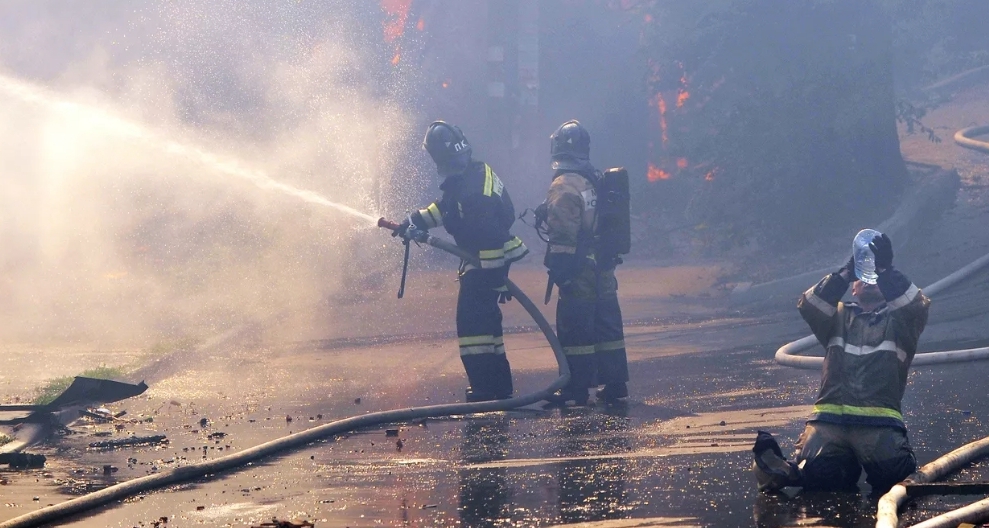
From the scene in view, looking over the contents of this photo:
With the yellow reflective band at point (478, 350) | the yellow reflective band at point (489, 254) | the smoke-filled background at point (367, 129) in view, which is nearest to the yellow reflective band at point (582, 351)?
the yellow reflective band at point (478, 350)

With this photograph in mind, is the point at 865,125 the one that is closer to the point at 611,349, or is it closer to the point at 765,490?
the point at 611,349

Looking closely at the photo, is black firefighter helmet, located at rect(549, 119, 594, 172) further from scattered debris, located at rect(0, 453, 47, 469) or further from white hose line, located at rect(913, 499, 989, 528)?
white hose line, located at rect(913, 499, 989, 528)

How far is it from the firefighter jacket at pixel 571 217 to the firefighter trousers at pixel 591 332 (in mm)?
178

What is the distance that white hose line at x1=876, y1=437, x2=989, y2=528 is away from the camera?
408 centimetres

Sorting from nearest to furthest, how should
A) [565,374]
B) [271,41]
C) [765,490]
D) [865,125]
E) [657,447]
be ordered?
[765,490] < [657,447] < [565,374] < [865,125] < [271,41]

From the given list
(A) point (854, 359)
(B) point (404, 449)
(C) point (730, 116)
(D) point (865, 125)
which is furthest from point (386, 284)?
(A) point (854, 359)

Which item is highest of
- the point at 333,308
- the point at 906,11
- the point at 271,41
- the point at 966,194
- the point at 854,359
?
the point at 271,41

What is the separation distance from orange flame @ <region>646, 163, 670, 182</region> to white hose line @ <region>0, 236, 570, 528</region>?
513 inches

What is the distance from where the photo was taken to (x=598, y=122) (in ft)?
77.0

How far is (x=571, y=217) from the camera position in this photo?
8.13 metres

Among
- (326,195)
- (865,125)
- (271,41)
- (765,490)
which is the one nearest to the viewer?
(765,490)

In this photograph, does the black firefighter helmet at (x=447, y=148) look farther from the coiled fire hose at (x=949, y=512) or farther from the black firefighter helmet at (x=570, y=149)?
the coiled fire hose at (x=949, y=512)

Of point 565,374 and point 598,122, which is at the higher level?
point 598,122

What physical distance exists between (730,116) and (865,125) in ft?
5.99
